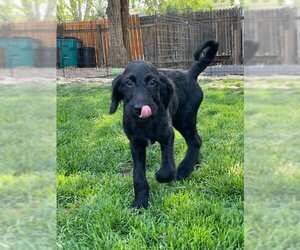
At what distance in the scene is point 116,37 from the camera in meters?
13.6

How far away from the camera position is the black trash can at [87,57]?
1585cm

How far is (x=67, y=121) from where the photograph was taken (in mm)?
5809

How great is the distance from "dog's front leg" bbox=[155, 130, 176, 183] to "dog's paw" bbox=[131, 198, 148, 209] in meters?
0.21

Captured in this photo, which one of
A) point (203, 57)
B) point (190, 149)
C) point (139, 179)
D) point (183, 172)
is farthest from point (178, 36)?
point (139, 179)

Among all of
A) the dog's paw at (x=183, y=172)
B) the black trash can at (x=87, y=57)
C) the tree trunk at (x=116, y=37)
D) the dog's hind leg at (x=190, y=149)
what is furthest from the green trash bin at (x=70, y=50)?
the dog's paw at (x=183, y=172)

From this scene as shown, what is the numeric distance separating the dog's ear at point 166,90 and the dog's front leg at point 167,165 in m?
0.22

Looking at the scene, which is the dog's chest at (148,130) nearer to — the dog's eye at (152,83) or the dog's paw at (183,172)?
the dog's eye at (152,83)

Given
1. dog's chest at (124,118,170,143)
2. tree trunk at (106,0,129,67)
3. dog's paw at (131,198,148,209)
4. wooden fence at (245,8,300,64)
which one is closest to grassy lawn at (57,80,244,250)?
dog's paw at (131,198,148,209)

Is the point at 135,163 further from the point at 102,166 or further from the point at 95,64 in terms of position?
the point at 95,64

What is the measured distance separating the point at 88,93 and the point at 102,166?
5.56 m

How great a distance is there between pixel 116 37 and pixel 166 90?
11019 millimetres

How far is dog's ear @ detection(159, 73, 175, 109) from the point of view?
285 cm

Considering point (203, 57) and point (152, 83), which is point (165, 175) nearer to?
point (152, 83)

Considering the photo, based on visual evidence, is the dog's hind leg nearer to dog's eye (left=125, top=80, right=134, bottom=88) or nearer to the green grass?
dog's eye (left=125, top=80, right=134, bottom=88)
